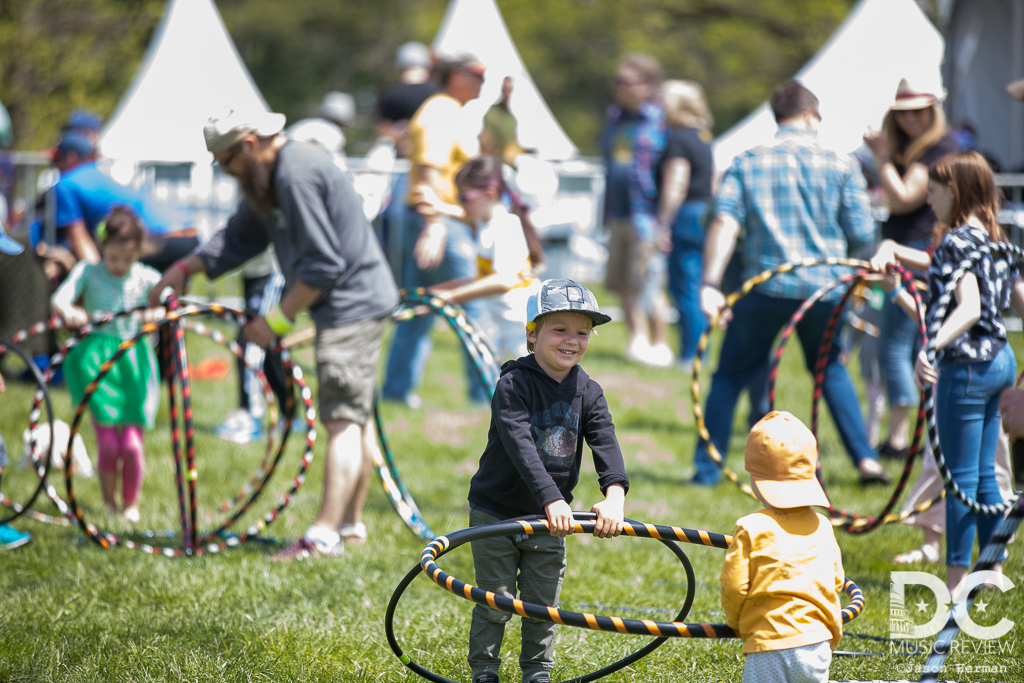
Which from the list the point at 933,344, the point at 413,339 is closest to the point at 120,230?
the point at 413,339

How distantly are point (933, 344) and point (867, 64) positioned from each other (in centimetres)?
930

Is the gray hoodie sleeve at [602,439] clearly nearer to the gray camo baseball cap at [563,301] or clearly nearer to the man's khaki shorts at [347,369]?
the gray camo baseball cap at [563,301]

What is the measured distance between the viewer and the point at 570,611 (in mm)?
3162

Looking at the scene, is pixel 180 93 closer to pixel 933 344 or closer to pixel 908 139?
pixel 908 139

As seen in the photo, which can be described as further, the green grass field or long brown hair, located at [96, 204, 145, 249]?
long brown hair, located at [96, 204, 145, 249]

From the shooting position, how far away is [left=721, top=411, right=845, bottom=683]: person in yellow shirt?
3.02 m

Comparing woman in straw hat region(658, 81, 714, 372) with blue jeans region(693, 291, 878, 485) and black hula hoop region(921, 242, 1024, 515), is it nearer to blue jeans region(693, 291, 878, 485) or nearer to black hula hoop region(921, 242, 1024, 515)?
blue jeans region(693, 291, 878, 485)

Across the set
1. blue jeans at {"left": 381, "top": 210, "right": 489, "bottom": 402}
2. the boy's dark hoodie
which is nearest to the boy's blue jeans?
the boy's dark hoodie

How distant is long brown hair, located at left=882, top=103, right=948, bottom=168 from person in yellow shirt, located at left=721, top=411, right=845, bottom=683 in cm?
367

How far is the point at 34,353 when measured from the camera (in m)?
8.80

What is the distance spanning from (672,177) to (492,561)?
7.47 metres

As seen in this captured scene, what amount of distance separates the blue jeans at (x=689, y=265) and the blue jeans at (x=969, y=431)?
19.0ft

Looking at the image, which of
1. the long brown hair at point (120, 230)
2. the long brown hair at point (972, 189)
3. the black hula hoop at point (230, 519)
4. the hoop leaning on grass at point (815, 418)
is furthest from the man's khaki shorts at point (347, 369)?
the long brown hair at point (972, 189)

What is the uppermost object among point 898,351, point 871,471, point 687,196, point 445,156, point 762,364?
point 445,156
